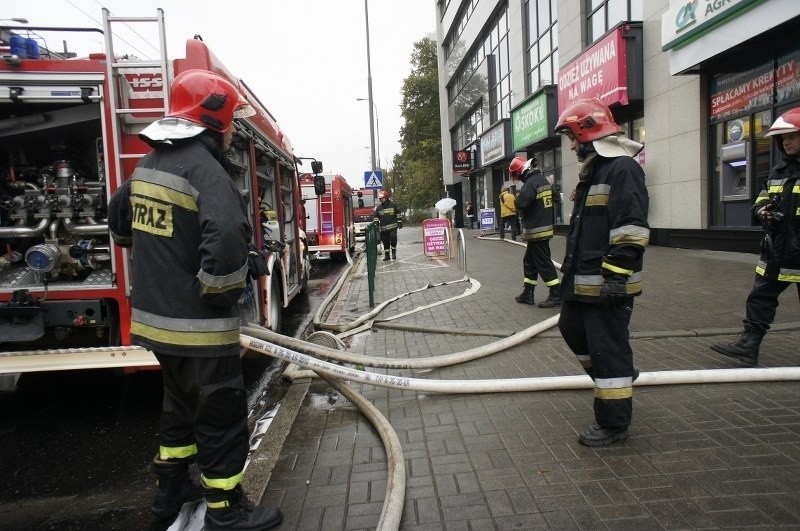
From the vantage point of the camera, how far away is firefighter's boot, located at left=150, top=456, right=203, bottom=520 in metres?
2.74

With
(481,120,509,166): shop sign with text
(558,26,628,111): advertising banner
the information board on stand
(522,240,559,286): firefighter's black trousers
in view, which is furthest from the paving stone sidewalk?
the information board on stand

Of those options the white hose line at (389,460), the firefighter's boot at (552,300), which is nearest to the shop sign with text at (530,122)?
the firefighter's boot at (552,300)

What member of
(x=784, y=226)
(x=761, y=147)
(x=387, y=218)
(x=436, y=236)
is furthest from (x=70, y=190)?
(x=387, y=218)

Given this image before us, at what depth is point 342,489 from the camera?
2891mm

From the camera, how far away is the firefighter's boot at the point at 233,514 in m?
2.53

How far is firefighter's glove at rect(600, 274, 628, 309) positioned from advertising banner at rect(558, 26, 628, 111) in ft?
38.2

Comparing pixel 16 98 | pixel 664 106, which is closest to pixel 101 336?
pixel 16 98

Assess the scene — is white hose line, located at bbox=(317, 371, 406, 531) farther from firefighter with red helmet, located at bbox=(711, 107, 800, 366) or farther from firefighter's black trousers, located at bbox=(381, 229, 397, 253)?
firefighter's black trousers, located at bbox=(381, 229, 397, 253)

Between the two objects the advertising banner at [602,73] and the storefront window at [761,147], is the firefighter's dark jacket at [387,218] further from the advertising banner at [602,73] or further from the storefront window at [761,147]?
the storefront window at [761,147]

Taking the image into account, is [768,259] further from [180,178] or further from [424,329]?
[180,178]

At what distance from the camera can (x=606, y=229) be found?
3.14 m

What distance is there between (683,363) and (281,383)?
3351 millimetres

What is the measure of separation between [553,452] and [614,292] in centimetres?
96

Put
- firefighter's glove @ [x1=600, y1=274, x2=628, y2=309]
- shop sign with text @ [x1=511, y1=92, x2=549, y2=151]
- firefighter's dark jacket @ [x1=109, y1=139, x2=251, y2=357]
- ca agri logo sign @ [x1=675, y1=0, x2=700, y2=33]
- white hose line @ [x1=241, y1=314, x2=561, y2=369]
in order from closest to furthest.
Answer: firefighter's dark jacket @ [x1=109, y1=139, x2=251, y2=357] < firefighter's glove @ [x1=600, y1=274, x2=628, y2=309] < white hose line @ [x1=241, y1=314, x2=561, y2=369] < ca agri logo sign @ [x1=675, y1=0, x2=700, y2=33] < shop sign with text @ [x1=511, y1=92, x2=549, y2=151]
